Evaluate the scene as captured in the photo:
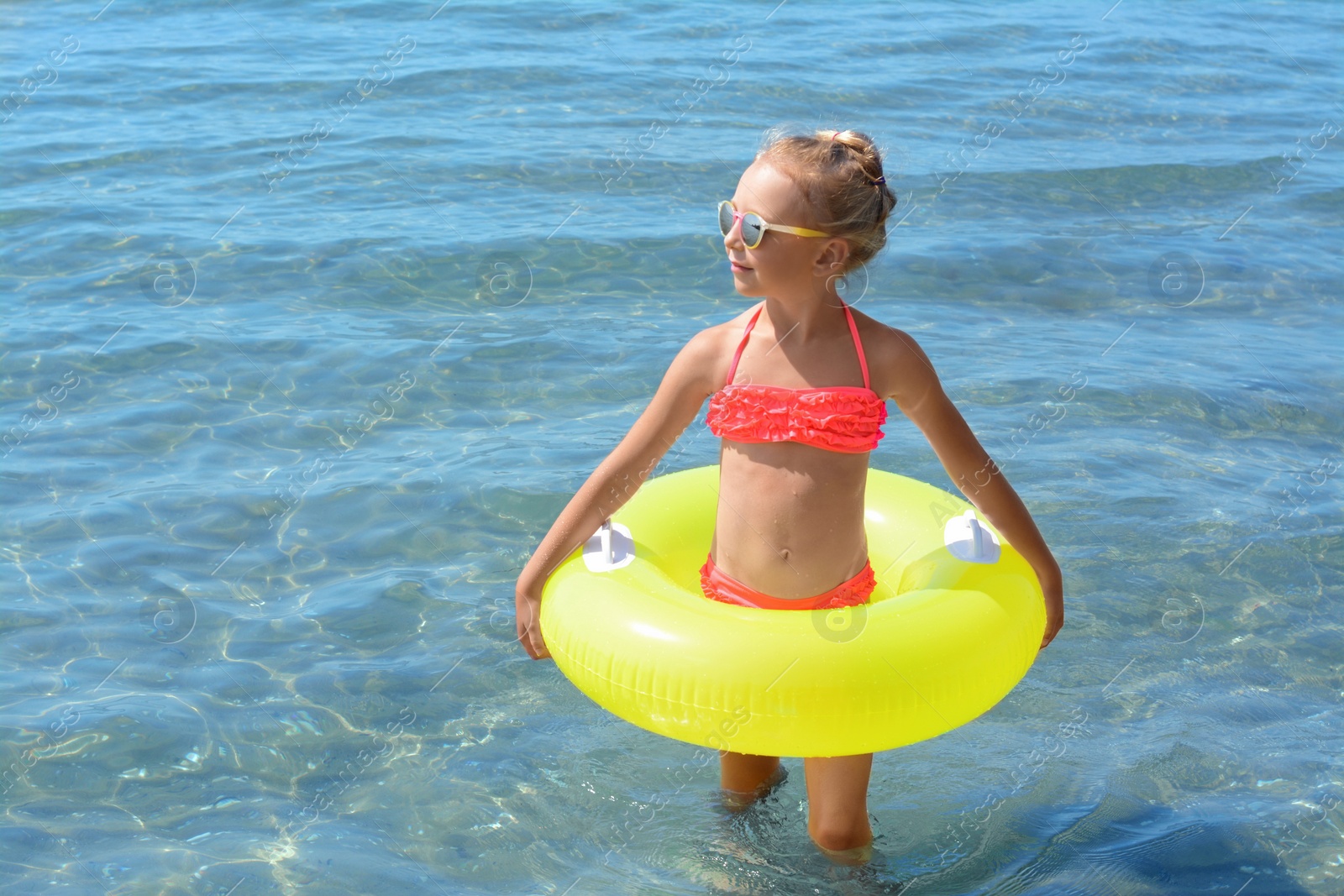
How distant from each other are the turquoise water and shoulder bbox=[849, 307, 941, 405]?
36cm

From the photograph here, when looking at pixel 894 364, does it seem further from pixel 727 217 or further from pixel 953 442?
pixel 727 217

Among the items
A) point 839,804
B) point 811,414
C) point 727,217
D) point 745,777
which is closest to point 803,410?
point 811,414

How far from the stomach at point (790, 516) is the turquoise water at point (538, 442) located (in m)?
0.56

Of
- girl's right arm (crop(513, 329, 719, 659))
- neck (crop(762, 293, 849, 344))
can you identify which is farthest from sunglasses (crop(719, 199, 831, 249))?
girl's right arm (crop(513, 329, 719, 659))

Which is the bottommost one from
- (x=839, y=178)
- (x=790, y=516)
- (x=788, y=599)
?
(x=788, y=599)

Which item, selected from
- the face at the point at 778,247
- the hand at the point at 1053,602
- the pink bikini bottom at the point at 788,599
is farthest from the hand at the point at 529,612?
the hand at the point at 1053,602

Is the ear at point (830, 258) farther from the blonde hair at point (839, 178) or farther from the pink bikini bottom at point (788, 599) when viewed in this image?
the pink bikini bottom at point (788, 599)

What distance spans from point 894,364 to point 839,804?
41.2 inches

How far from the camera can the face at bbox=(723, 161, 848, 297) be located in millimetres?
2680

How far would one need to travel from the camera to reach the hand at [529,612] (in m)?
3.08

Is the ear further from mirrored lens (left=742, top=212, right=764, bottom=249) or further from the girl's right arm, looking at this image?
the girl's right arm

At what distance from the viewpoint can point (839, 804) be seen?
3.03 m

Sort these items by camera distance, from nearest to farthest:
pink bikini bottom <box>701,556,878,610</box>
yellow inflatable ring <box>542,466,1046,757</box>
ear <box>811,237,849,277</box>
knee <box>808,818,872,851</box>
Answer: yellow inflatable ring <box>542,466,1046,757</box> → ear <box>811,237,849,277</box> → pink bikini bottom <box>701,556,878,610</box> → knee <box>808,818,872,851</box>

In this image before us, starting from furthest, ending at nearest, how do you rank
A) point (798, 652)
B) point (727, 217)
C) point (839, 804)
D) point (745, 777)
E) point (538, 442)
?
point (538, 442) → point (745, 777) → point (839, 804) → point (727, 217) → point (798, 652)
